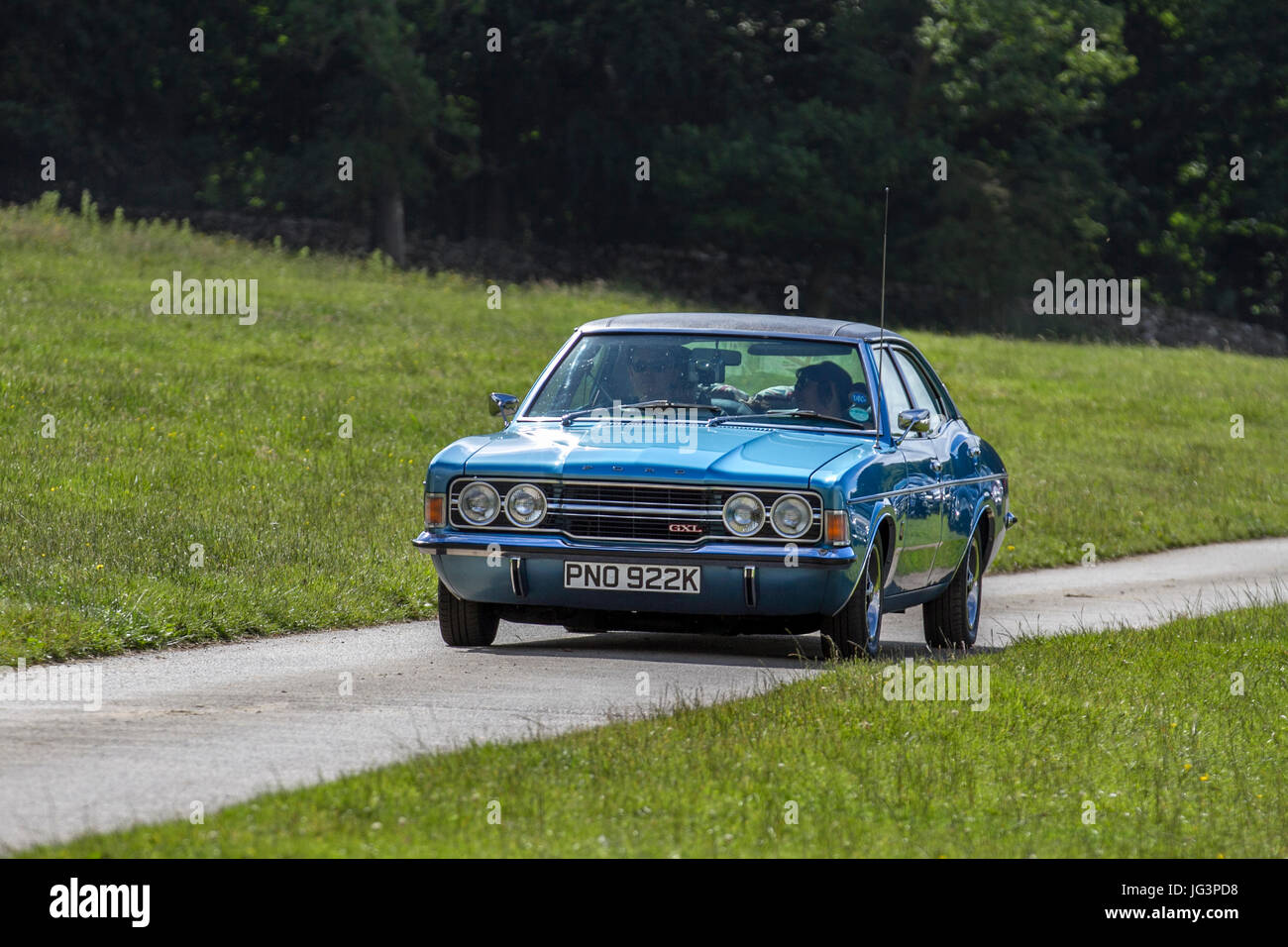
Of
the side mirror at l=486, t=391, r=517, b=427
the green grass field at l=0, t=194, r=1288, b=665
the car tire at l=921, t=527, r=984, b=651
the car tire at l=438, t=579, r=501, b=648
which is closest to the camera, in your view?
the car tire at l=438, t=579, r=501, b=648

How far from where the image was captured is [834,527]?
9906mm

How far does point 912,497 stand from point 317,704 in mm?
3802

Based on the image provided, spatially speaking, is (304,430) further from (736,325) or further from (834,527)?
(834,527)

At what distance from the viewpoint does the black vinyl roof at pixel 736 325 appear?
11398mm

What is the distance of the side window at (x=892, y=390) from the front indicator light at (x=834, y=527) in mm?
1410

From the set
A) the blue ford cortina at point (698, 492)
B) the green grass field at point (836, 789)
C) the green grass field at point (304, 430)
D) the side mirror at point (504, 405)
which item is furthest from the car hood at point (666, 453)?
the green grass field at point (304, 430)

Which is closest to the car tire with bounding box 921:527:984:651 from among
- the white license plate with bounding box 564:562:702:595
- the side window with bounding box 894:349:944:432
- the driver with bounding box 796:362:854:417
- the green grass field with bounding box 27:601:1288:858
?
the side window with bounding box 894:349:944:432

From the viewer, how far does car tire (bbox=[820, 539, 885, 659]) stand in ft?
33.6

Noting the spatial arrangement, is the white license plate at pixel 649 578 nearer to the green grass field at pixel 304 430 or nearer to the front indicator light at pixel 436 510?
the front indicator light at pixel 436 510

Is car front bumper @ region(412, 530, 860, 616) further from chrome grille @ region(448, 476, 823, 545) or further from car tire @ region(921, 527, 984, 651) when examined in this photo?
car tire @ region(921, 527, 984, 651)

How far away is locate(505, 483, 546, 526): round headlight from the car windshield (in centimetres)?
105

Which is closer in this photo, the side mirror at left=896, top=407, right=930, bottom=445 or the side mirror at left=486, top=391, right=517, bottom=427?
the side mirror at left=896, top=407, right=930, bottom=445

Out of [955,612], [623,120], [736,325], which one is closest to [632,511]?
[736,325]
